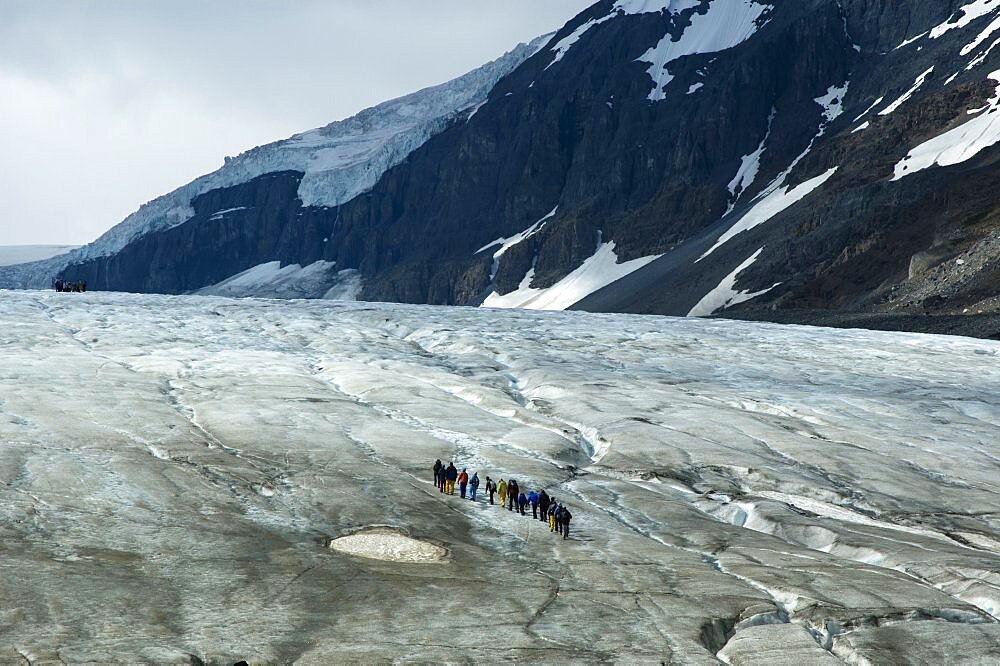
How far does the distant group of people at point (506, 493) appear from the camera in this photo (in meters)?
26.8

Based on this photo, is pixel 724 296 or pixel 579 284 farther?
pixel 579 284

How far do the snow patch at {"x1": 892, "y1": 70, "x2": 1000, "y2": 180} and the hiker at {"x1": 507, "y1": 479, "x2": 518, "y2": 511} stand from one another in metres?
117

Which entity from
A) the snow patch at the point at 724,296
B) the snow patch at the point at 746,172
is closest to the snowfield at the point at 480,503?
the snow patch at the point at 724,296

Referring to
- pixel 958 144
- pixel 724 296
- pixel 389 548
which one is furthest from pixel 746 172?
pixel 389 548

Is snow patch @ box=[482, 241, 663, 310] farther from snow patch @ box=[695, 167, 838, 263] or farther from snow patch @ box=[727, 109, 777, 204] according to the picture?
snow patch @ box=[727, 109, 777, 204]

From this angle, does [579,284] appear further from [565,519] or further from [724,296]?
[565,519]

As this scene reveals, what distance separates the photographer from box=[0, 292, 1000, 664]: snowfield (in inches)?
721

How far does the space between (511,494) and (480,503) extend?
118 cm

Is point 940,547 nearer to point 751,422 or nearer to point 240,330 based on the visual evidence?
point 751,422

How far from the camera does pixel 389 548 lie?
23.1 meters

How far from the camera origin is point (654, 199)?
193750mm

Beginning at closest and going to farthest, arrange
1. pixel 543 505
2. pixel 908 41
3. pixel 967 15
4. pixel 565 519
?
pixel 565 519 → pixel 543 505 → pixel 967 15 → pixel 908 41

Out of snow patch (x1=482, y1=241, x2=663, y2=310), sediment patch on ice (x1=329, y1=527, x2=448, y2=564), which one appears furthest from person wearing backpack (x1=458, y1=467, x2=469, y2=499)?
snow patch (x1=482, y1=241, x2=663, y2=310)

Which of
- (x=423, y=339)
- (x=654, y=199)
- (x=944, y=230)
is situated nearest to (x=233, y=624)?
(x=423, y=339)
